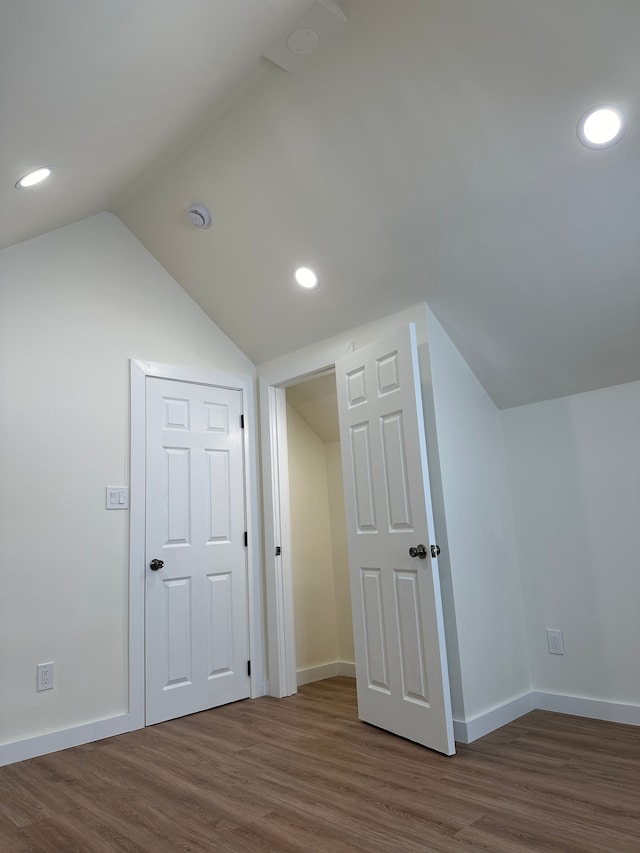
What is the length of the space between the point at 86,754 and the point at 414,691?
1618 millimetres

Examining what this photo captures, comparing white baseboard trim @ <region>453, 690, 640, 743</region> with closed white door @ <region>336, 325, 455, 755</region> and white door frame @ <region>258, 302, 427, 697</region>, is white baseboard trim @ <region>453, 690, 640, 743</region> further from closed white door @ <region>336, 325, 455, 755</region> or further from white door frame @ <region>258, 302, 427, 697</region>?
white door frame @ <region>258, 302, 427, 697</region>

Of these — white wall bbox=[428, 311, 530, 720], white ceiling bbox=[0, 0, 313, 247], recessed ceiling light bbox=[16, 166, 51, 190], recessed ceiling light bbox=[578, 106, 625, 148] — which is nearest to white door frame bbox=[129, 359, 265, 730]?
white ceiling bbox=[0, 0, 313, 247]

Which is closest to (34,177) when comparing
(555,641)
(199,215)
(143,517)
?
(199,215)

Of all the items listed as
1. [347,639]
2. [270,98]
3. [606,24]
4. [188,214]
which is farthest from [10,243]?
[347,639]

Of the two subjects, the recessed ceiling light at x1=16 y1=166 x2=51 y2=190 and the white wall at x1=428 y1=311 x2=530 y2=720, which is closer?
the recessed ceiling light at x1=16 y1=166 x2=51 y2=190

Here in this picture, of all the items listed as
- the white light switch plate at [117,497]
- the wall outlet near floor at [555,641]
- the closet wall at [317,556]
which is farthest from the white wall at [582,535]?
the white light switch plate at [117,497]

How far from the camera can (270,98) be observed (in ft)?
8.66

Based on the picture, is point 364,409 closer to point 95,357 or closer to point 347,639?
point 95,357

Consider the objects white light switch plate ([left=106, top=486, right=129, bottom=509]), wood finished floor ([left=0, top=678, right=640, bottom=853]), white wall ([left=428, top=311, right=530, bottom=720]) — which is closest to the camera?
wood finished floor ([left=0, top=678, right=640, bottom=853])

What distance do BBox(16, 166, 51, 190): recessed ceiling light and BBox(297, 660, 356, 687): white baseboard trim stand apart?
3.35 meters

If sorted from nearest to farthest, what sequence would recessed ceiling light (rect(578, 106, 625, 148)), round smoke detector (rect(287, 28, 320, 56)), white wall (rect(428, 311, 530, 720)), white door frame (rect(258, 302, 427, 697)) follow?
recessed ceiling light (rect(578, 106, 625, 148)), round smoke detector (rect(287, 28, 320, 56)), white wall (rect(428, 311, 530, 720)), white door frame (rect(258, 302, 427, 697))

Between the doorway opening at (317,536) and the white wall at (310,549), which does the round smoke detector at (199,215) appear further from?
the white wall at (310,549)

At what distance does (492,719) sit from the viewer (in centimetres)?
288

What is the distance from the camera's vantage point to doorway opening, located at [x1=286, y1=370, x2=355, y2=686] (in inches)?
165
